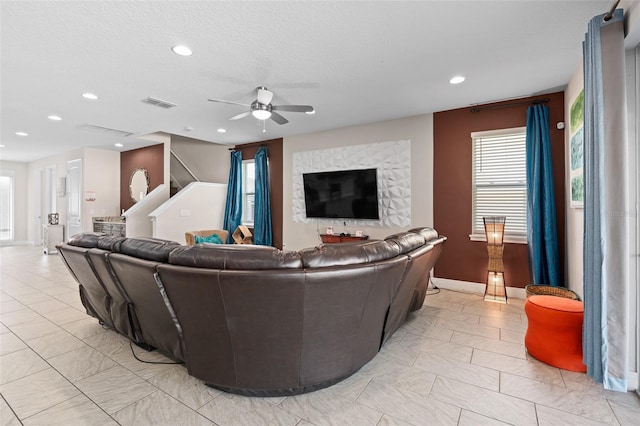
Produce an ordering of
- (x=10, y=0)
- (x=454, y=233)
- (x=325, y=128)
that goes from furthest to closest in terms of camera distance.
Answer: (x=325, y=128)
(x=454, y=233)
(x=10, y=0)

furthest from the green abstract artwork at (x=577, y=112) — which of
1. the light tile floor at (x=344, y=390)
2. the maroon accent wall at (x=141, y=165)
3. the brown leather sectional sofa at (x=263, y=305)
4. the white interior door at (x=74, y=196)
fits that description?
the white interior door at (x=74, y=196)

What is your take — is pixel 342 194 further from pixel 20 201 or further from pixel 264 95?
pixel 20 201

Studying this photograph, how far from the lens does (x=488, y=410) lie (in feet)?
5.80

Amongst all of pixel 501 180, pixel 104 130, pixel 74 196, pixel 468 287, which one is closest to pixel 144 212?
pixel 104 130

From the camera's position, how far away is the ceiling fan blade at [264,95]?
11.2 ft

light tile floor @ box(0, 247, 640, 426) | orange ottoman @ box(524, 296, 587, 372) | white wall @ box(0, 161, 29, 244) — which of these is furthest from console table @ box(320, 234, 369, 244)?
white wall @ box(0, 161, 29, 244)

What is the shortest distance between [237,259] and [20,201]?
11.4m

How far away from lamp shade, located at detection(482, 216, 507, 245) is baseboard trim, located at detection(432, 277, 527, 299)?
0.75 metres

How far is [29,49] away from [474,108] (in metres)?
5.03

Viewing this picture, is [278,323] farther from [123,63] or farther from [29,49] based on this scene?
[29,49]

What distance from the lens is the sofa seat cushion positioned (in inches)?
65.1

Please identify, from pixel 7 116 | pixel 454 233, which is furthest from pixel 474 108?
pixel 7 116

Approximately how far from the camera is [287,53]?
→ 279 cm

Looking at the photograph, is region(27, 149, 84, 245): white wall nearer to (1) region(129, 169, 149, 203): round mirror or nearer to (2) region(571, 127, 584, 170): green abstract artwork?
(1) region(129, 169, 149, 203): round mirror
